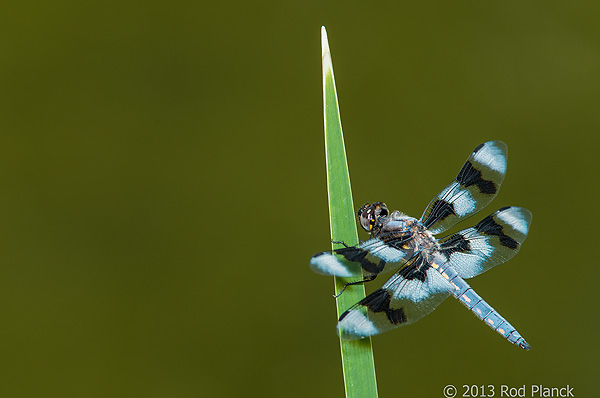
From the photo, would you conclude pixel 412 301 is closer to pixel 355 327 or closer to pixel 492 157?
pixel 355 327

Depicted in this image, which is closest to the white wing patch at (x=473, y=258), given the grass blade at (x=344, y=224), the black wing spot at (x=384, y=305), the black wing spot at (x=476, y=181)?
the black wing spot at (x=476, y=181)

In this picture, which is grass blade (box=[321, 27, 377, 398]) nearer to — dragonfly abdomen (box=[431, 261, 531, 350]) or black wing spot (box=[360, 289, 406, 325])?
black wing spot (box=[360, 289, 406, 325])

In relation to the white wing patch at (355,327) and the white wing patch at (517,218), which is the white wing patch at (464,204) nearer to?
the white wing patch at (517,218)

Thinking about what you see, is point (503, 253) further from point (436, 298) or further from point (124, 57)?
point (124, 57)

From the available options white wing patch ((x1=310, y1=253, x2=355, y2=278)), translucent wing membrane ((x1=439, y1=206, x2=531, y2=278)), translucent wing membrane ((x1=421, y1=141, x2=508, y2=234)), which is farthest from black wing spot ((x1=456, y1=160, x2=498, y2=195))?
white wing patch ((x1=310, y1=253, x2=355, y2=278))

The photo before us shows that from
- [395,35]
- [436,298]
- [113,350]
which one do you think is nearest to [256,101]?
[395,35]

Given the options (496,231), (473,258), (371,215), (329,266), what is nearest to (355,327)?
(329,266)
